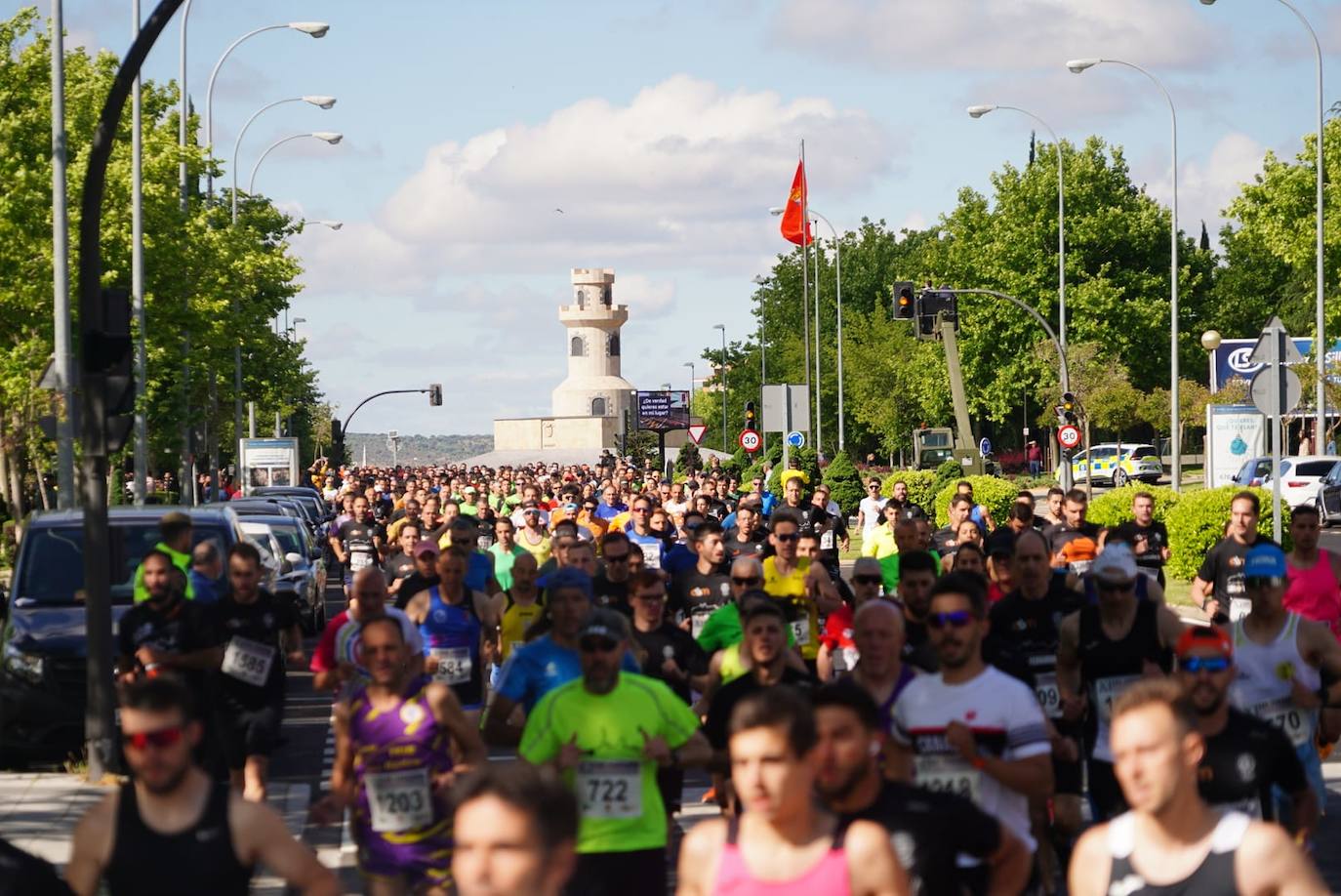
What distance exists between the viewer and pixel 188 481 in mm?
35750

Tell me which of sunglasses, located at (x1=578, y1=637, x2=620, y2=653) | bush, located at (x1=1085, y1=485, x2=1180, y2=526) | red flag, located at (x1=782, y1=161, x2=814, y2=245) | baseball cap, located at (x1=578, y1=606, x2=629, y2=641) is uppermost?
red flag, located at (x1=782, y1=161, x2=814, y2=245)

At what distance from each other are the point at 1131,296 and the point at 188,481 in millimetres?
50762

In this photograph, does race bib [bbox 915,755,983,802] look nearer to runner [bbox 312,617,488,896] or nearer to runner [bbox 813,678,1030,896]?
runner [bbox 813,678,1030,896]

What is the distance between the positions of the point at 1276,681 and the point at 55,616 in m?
8.91

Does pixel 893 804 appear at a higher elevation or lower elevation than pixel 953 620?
lower

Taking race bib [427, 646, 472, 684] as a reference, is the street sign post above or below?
above

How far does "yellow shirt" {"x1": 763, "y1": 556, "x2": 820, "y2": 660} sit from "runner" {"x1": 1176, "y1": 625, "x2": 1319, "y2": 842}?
5.88m

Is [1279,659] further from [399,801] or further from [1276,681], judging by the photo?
[399,801]

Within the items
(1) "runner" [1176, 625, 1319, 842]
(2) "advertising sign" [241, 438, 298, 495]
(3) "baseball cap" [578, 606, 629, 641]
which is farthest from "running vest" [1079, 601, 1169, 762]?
(2) "advertising sign" [241, 438, 298, 495]

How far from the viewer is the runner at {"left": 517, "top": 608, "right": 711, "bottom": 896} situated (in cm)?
721

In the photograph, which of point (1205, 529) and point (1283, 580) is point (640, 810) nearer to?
point (1283, 580)

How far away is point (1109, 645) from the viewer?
9805 millimetres

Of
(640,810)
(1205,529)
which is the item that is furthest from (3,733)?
(1205,529)

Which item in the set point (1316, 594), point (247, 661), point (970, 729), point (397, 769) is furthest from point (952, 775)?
point (1316, 594)
